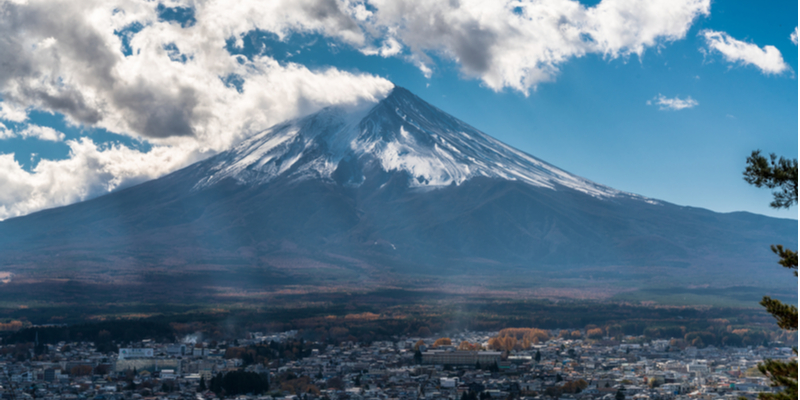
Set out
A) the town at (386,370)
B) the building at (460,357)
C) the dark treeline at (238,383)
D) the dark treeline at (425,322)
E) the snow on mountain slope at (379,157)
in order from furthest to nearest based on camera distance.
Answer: the snow on mountain slope at (379,157) < the dark treeline at (425,322) < the building at (460,357) < the dark treeline at (238,383) < the town at (386,370)

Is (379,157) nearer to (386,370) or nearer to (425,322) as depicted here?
(425,322)

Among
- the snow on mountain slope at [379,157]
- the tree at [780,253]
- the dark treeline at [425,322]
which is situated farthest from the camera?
the snow on mountain slope at [379,157]

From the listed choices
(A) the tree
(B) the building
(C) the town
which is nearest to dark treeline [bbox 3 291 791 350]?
(C) the town

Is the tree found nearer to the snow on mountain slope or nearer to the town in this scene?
the town

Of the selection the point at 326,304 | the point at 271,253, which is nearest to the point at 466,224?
the point at 271,253

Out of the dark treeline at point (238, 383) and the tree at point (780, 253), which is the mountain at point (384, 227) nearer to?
the dark treeline at point (238, 383)

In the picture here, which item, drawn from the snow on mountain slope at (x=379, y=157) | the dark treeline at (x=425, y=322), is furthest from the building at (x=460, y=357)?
the snow on mountain slope at (x=379, y=157)

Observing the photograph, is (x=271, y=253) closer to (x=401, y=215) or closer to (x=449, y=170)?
(x=401, y=215)
